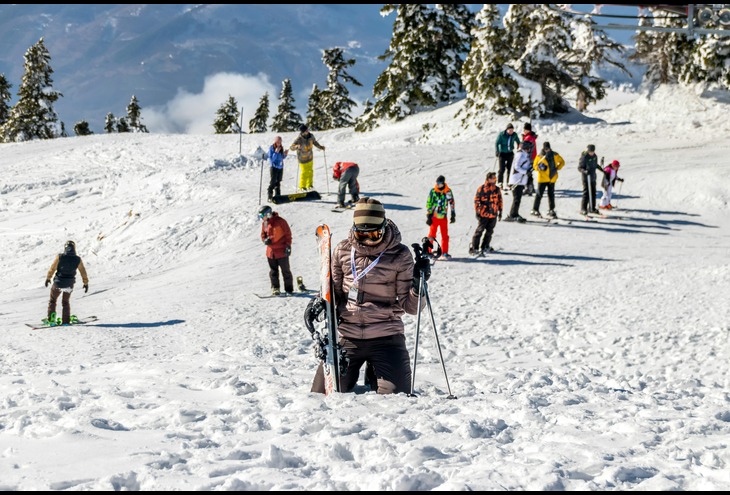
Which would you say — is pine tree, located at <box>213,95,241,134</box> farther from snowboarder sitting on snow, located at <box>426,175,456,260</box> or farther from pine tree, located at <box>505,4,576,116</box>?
snowboarder sitting on snow, located at <box>426,175,456,260</box>

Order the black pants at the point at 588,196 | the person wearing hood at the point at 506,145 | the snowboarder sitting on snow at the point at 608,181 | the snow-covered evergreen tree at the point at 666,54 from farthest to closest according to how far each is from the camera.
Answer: the snow-covered evergreen tree at the point at 666,54 → the person wearing hood at the point at 506,145 → the snowboarder sitting on snow at the point at 608,181 → the black pants at the point at 588,196

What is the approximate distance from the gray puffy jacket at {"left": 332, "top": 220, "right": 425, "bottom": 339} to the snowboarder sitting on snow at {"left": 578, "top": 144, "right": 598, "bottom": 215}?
511 inches

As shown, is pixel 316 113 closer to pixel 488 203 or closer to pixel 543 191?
pixel 543 191

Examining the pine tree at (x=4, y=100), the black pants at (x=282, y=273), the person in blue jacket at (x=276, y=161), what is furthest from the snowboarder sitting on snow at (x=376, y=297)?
the pine tree at (x=4, y=100)

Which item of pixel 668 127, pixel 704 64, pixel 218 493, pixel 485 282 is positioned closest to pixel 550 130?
pixel 668 127

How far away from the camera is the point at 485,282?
13727 mm

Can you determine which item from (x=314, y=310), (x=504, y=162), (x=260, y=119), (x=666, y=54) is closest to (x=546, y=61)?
(x=666, y=54)

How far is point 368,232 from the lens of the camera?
19.7 ft

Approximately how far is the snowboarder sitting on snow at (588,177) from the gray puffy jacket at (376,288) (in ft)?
42.6

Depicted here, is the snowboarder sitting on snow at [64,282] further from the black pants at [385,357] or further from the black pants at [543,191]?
the black pants at [543,191]

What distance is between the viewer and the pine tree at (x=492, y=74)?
32.2m

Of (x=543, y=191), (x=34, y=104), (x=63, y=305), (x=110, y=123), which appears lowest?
(x=63, y=305)

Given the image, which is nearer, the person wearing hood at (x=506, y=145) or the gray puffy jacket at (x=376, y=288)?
the gray puffy jacket at (x=376, y=288)

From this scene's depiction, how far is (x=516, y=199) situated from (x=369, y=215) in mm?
12642
